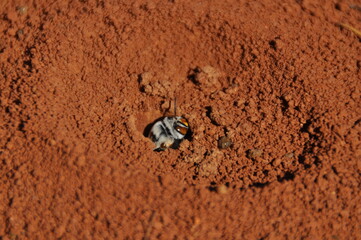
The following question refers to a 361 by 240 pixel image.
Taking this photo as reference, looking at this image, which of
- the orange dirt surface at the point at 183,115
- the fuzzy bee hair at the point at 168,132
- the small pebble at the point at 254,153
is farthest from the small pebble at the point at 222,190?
the fuzzy bee hair at the point at 168,132

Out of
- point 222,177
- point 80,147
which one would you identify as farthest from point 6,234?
point 222,177

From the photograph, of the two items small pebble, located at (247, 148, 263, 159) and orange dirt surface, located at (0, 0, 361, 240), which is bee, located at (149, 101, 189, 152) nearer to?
orange dirt surface, located at (0, 0, 361, 240)

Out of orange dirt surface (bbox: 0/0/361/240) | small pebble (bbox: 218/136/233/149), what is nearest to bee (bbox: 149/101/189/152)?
orange dirt surface (bbox: 0/0/361/240)

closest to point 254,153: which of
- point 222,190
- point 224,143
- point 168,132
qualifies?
point 224,143

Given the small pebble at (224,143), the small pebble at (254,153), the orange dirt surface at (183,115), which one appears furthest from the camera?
the small pebble at (224,143)

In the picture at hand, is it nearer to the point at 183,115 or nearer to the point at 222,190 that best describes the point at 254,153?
the point at 222,190

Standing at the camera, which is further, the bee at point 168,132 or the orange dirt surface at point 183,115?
the bee at point 168,132

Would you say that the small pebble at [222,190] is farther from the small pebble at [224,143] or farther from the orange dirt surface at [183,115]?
the small pebble at [224,143]
